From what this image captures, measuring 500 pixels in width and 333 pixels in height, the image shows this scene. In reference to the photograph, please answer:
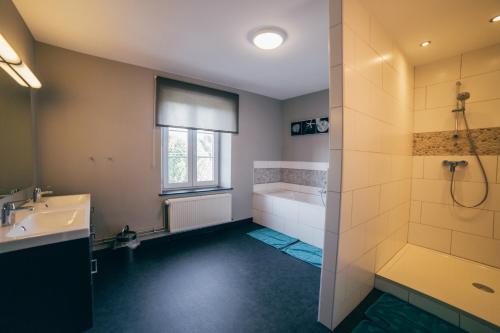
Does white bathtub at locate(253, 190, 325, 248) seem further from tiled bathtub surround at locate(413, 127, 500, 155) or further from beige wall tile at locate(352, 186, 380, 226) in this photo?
tiled bathtub surround at locate(413, 127, 500, 155)

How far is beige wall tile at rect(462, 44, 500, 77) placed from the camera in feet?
6.28

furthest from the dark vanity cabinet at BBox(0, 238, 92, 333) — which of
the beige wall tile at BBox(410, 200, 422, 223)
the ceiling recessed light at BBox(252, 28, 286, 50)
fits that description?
the beige wall tile at BBox(410, 200, 422, 223)

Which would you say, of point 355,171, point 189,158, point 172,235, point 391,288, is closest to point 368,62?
point 355,171

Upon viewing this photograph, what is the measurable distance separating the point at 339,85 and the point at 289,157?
277 centimetres

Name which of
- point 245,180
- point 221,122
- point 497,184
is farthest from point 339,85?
point 245,180

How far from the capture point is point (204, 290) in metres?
1.88

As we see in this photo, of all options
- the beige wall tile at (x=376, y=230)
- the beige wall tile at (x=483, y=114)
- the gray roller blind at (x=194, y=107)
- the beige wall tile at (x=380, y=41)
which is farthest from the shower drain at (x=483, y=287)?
the gray roller blind at (x=194, y=107)

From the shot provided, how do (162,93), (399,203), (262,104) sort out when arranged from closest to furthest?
(399,203)
(162,93)
(262,104)

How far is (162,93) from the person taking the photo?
2.73 metres

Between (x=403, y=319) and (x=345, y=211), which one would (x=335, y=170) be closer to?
(x=345, y=211)

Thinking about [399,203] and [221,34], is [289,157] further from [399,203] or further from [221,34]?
[221,34]

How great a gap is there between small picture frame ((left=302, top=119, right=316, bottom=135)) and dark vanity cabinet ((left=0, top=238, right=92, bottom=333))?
336 centimetres

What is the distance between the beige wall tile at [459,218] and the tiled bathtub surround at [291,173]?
4.58ft

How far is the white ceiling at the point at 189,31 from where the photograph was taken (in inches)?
61.7
